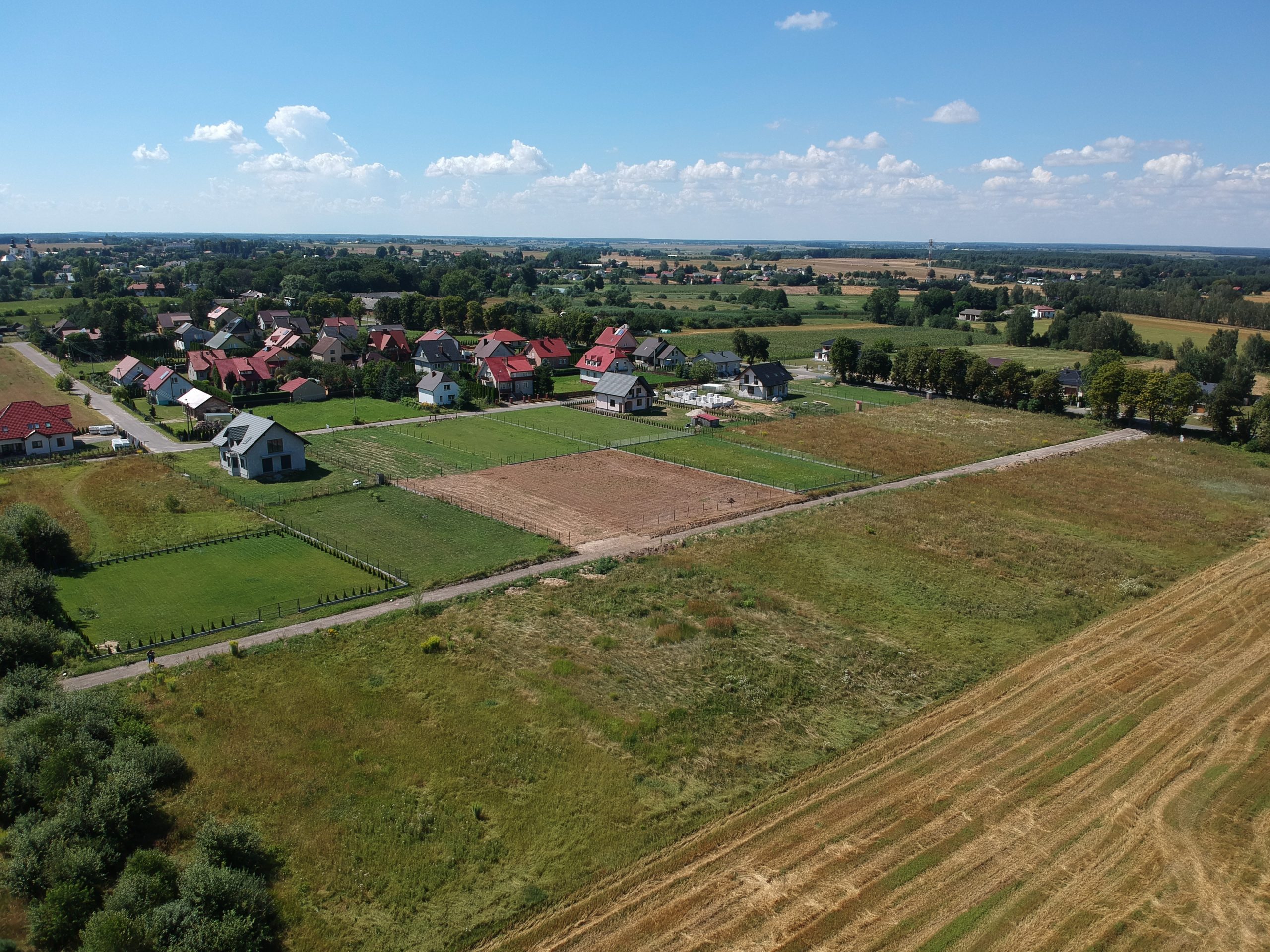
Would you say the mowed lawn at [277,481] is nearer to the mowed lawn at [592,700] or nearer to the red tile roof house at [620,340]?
the mowed lawn at [592,700]

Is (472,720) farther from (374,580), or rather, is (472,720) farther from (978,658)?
(978,658)

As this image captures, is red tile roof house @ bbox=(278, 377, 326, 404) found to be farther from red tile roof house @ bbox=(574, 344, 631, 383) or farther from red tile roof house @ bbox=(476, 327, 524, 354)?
red tile roof house @ bbox=(574, 344, 631, 383)

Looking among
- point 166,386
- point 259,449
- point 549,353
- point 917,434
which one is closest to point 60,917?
point 259,449

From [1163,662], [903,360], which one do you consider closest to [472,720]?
[1163,662]

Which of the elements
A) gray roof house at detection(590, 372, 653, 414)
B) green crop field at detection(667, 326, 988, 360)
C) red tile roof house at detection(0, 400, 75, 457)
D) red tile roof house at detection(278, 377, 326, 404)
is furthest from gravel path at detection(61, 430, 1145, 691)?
green crop field at detection(667, 326, 988, 360)

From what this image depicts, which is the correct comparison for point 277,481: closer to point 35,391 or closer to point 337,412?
point 337,412

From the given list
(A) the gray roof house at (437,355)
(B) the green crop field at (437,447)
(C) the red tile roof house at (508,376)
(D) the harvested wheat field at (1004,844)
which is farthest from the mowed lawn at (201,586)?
(A) the gray roof house at (437,355)

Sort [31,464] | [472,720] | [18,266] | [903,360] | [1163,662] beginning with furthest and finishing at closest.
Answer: [18,266], [903,360], [31,464], [1163,662], [472,720]
